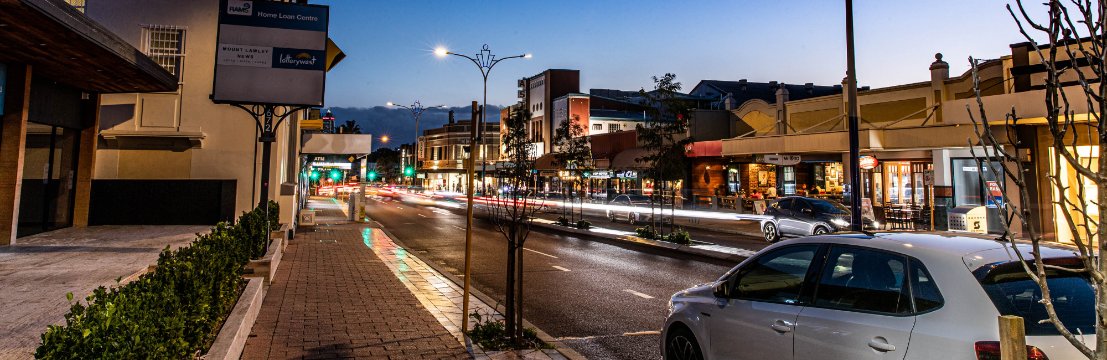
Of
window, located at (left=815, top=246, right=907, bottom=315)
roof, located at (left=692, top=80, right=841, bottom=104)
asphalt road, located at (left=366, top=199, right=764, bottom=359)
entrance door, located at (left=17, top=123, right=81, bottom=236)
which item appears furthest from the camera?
roof, located at (left=692, top=80, right=841, bottom=104)

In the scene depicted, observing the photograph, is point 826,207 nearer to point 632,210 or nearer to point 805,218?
point 805,218

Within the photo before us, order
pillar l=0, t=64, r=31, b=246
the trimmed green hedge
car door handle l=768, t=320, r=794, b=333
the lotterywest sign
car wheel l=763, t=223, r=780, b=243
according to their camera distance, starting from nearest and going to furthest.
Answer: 1. the trimmed green hedge
2. car door handle l=768, t=320, r=794, b=333
3. pillar l=0, t=64, r=31, b=246
4. the lotterywest sign
5. car wheel l=763, t=223, r=780, b=243

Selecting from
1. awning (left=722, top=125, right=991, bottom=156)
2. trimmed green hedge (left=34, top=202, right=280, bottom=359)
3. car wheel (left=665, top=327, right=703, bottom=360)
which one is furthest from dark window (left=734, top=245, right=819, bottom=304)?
awning (left=722, top=125, right=991, bottom=156)

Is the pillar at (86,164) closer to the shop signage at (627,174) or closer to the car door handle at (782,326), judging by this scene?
the car door handle at (782,326)

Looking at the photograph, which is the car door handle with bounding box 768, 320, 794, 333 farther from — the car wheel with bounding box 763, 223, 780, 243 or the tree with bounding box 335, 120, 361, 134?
the tree with bounding box 335, 120, 361, 134

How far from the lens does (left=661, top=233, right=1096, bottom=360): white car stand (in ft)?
10.2

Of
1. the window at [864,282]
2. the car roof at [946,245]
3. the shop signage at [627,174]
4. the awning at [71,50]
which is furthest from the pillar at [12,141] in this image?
the shop signage at [627,174]

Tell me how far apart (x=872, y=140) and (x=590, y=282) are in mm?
18167

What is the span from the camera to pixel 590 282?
1123 cm

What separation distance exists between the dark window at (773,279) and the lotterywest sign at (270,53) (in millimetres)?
12282

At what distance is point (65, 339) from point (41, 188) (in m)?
16.7

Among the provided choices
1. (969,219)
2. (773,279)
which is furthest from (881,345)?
(969,219)

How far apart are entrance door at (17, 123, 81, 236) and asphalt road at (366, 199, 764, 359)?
9479 millimetres

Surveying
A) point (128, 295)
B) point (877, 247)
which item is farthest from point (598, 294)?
point (128, 295)
